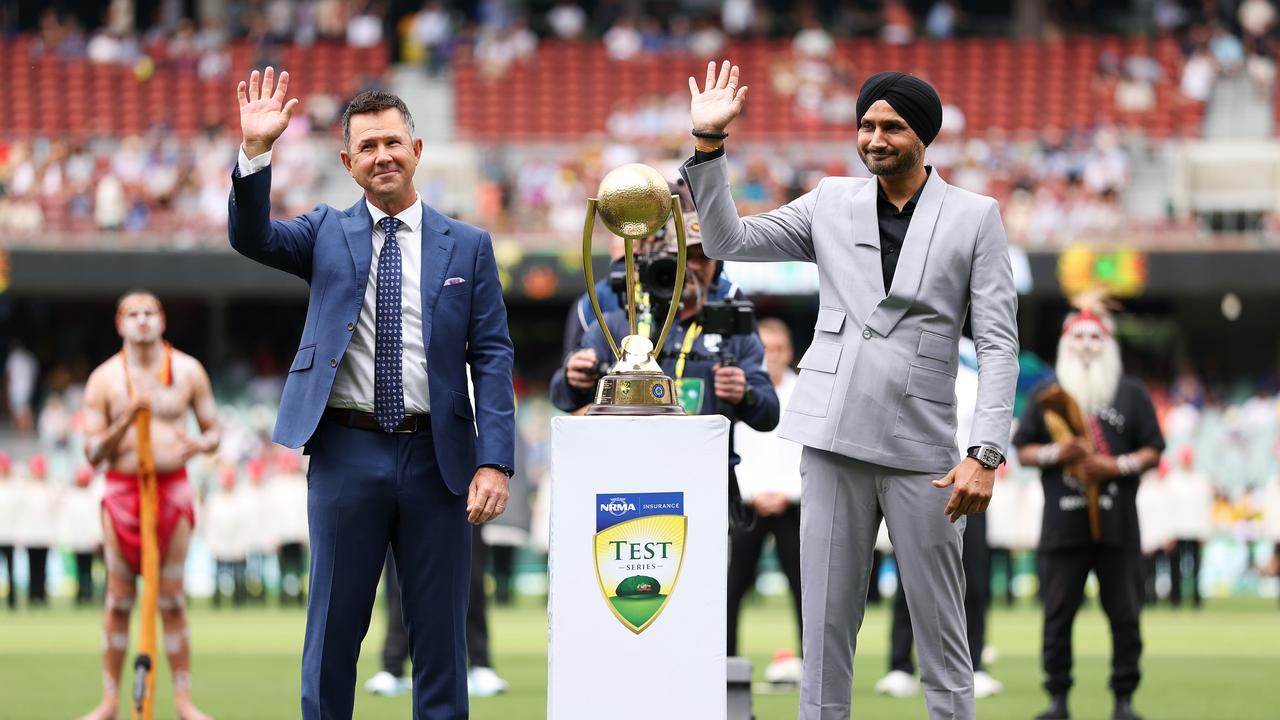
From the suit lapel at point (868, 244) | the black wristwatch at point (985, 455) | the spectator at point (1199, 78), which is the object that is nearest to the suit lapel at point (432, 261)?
the suit lapel at point (868, 244)

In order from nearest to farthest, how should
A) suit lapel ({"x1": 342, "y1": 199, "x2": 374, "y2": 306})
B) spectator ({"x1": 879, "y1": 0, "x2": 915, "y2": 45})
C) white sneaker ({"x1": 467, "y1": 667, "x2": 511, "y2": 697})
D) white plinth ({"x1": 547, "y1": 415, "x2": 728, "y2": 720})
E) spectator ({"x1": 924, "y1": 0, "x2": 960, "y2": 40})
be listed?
1. white plinth ({"x1": 547, "y1": 415, "x2": 728, "y2": 720})
2. suit lapel ({"x1": 342, "y1": 199, "x2": 374, "y2": 306})
3. white sneaker ({"x1": 467, "y1": 667, "x2": 511, "y2": 697})
4. spectator ({"x1": 879, "y1": 0, "x2": 915, "y2": 45})
5. spectator ({"x1": 924, "y1": 0, "x2": 960, "y2": 40})

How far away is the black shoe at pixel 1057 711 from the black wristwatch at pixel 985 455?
154 inches

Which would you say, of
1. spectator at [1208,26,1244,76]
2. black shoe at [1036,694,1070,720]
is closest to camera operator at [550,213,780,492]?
black shoe at [1036,694,1070,720]

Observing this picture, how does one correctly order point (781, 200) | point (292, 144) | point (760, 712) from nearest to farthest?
point (760, 712) → point (781, 200) → point (292, 144)

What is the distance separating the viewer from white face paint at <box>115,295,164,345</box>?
8.62m

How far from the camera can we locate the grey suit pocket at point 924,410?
5.58 metres

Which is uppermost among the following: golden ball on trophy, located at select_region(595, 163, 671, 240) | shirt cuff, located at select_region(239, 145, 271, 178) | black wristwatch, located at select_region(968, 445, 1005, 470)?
shirt cuff, located at select_region(239, 145, 271, 178)

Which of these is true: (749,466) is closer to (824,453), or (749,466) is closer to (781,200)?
(824,453)

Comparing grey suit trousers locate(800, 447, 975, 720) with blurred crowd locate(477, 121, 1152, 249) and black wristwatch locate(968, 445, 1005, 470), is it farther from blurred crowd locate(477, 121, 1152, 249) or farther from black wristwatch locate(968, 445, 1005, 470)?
blurred crowd locate(477, 121, 1152, 249)

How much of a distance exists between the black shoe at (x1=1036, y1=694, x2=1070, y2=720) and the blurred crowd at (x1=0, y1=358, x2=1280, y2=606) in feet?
25.5

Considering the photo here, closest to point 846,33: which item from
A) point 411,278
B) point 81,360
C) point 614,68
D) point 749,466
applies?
point 614,68

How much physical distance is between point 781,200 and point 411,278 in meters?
20.0

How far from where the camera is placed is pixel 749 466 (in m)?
11.2

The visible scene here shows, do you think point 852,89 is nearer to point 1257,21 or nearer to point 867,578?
point 1257,21
